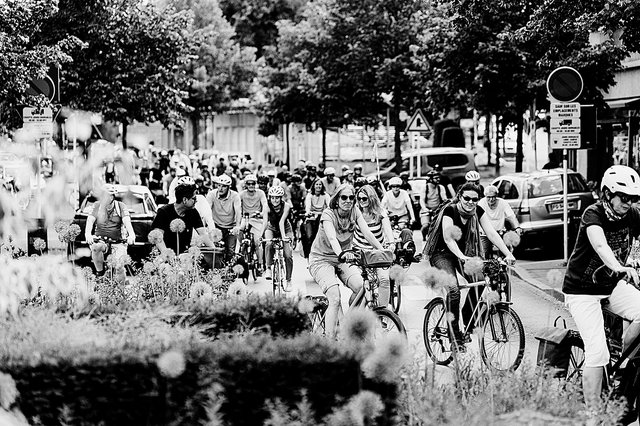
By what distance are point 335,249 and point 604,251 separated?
360 centimetres

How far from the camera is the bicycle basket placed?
1120 centimetres

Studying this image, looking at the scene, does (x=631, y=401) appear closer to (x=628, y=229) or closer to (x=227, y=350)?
(x=628, y=229)

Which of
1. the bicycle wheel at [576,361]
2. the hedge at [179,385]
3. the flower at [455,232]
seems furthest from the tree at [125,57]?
the hedge at [179,385]

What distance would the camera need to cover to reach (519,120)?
33.1 metres

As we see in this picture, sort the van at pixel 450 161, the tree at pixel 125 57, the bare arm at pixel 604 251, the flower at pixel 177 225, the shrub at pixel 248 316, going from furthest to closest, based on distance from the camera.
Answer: the van at pixel 450 161
the tree at pixel 125 57
the flower at pixel 177 225
the bare arm at pixel 604 251
the shrub at pixel 248 316

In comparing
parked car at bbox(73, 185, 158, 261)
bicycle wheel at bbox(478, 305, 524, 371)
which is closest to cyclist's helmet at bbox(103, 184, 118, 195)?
parked car at bbox(73, 185, 158, 261)

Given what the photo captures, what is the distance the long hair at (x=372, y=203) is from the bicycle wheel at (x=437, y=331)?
3.48 metres

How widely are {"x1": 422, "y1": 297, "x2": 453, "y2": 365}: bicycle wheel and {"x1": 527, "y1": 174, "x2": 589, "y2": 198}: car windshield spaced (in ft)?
41.8

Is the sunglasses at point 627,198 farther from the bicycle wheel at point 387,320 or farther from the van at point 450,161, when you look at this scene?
the van at point 450,161

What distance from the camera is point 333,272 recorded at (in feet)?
36.6

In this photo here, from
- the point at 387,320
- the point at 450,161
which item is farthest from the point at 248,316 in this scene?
the point at 450,161

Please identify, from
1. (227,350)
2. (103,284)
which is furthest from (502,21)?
(227,350)

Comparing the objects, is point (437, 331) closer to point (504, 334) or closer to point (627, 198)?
point (504, 334)

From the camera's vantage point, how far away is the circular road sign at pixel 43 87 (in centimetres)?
2042
